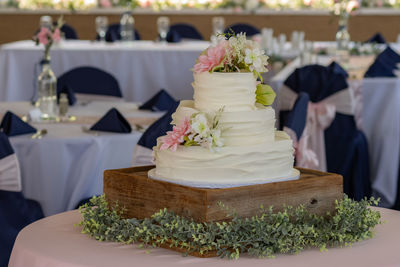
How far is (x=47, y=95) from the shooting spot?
361 centimetres

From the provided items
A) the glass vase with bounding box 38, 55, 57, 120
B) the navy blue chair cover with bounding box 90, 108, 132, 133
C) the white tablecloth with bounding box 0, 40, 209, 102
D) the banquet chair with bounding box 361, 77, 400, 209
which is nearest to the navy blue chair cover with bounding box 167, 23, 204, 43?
the white tablecloth with bounding box 0, 40, 209, 102

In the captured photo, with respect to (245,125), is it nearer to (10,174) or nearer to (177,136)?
(177,136)

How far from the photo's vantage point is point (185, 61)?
630cm

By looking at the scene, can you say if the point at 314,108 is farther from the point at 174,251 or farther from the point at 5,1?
the point at 5,1

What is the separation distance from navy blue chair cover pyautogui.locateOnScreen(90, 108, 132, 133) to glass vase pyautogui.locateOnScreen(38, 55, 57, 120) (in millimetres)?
443

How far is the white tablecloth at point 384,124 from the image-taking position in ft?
15.2

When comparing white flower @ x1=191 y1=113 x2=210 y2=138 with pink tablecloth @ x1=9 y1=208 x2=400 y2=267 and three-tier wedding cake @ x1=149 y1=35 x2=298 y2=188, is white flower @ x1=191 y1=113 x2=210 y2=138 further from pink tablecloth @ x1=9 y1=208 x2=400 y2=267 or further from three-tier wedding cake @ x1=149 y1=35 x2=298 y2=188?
pink tablecloth @ x1=9 y1=208 x2=400 y2=267

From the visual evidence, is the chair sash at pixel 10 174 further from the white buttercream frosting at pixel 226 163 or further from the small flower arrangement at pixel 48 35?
the white buttercream frosting at pixel 226 163

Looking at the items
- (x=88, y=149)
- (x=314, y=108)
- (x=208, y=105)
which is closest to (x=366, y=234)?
(x=208, y=105)

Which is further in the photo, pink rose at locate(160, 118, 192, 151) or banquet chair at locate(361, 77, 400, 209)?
banquet chair at locate(361, 77, 400, 209)

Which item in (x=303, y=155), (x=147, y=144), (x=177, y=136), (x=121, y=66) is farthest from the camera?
(x=121, y=66)

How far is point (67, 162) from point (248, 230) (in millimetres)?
1759

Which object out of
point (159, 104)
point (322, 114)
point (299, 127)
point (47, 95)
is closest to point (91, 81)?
point (159, 104)

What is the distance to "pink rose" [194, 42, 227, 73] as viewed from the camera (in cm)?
159
